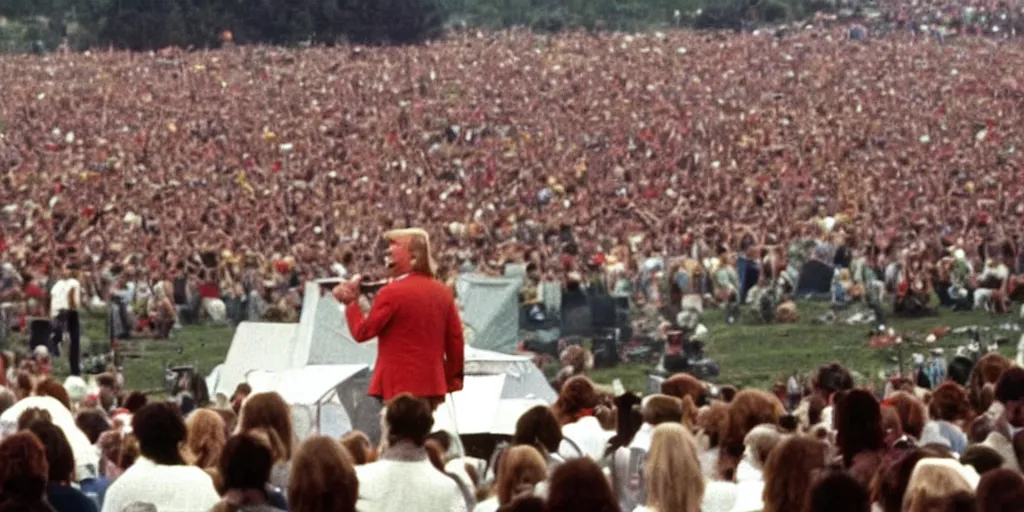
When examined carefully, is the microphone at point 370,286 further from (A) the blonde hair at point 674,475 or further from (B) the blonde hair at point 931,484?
(B) the blonde hair at point 931,484

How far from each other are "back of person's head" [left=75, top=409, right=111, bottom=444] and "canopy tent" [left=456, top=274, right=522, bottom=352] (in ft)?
33.7

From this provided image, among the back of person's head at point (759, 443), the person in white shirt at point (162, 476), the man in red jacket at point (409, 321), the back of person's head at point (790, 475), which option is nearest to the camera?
the back of person's head at point (790, 475)

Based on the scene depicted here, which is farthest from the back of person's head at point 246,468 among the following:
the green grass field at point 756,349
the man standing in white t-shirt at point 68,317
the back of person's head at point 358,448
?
the man standing in white t-shirt at point 68,317

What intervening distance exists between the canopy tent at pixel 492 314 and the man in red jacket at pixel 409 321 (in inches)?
435

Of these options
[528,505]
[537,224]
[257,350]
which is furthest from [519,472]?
[537,224]

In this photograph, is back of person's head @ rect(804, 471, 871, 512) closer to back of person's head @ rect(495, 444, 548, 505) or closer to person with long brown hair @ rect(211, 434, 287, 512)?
person with long brown hair @ rect(211, 434, 287, 512)

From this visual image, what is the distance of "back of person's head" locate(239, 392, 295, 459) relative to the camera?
1212cm

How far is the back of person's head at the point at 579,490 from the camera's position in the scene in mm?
9359

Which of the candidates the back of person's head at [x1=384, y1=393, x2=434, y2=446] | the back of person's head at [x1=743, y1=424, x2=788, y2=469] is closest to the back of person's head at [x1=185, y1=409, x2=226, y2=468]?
the back of person's head at [x1=384, y1=393, x2=434, y2=446]

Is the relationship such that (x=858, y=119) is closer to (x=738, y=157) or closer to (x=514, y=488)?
(x=738, y=157)

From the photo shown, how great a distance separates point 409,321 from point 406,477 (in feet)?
9.64

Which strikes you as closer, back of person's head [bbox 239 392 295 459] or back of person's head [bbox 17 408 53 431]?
back of person's head [bbox 239 392 295 459]

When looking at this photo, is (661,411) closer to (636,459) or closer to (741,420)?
(636,459)

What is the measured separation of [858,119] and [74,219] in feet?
60.2
